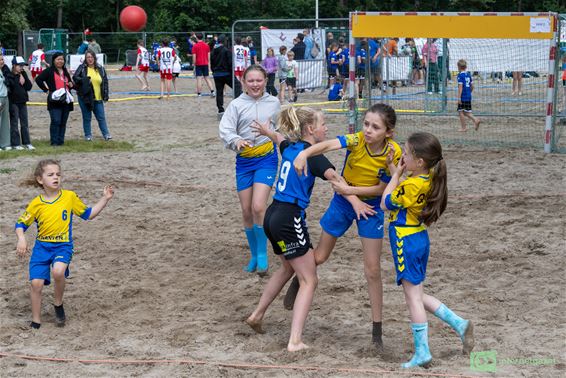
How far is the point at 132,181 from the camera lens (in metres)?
12.2

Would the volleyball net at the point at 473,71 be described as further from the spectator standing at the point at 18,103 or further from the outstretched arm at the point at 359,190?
the outstretched arm at the point at 359,190

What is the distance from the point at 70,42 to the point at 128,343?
42.4 meters

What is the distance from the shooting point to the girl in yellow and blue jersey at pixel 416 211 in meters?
5.33

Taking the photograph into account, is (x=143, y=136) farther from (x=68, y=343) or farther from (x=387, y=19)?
(x=68, y=343)

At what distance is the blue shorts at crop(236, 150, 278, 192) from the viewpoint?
298 inches

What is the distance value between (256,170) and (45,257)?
2.09m

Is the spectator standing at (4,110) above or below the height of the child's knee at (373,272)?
above

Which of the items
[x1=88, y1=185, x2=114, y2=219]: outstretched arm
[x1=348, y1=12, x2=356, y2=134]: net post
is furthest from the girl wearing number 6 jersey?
[x1=348, y1=12, x2=356, y2=134]: net post

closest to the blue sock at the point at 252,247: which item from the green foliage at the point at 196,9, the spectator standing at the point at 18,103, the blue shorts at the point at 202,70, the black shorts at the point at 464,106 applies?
the spectator standing at the point at 18,103

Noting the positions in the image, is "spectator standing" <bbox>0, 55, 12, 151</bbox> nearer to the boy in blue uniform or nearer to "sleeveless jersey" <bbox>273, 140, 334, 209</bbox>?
the boy in blue uniform

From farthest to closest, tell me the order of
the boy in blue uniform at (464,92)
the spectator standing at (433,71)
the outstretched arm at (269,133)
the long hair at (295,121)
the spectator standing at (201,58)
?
the spectator standing at (201,58)
the spectator standing at (433,71)
the boy in blue uniform at (464,92)
the outstretched arm at (269,133)
the long hair at (295,121)

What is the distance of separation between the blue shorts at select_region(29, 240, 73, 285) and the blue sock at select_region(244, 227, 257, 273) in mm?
1913

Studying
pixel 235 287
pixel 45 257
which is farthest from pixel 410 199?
pixel 45 257

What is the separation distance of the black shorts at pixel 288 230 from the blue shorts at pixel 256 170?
1.72m
